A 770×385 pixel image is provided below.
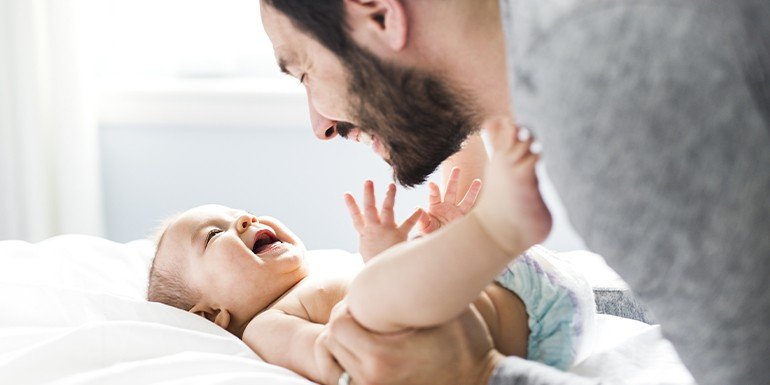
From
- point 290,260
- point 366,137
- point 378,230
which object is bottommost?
point 290,260

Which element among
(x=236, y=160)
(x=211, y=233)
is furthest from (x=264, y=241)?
(x=236, y=160)

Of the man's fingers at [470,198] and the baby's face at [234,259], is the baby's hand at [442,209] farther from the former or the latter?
the baby's face at [234,259]

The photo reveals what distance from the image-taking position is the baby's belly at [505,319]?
130 cm

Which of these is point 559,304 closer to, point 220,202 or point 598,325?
point 598,325

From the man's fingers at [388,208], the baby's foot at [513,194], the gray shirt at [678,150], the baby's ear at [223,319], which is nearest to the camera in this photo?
the gray shirt at [678,150]

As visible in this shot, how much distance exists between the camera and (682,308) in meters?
0.84

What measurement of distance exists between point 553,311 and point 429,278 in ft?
1.00

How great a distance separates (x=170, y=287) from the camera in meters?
1.77

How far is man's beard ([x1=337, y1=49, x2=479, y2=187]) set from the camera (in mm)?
1296

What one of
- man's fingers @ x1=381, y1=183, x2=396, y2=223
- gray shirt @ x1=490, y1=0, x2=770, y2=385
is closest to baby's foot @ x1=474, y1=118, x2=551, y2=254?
gray shirt @ x1=490, y1=0, x2=770, y2=385

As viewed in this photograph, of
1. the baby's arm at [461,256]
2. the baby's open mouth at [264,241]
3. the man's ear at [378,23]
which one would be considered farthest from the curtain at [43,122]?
the baby's arm at [461,256]

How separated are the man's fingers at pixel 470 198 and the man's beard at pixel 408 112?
11cm

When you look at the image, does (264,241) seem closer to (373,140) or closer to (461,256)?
(373,140)

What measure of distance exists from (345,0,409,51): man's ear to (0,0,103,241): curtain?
1999 mm
